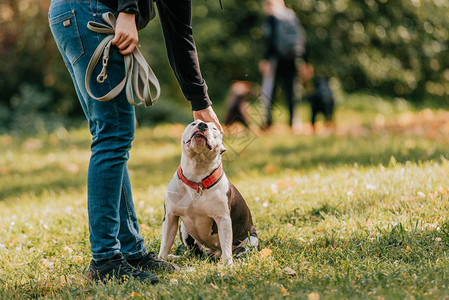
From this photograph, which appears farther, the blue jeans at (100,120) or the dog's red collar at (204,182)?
the dog's red collar at (204,182)

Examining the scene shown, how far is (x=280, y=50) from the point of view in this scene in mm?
9484

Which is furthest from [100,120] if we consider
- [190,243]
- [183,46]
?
[190,243]

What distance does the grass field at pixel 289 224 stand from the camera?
2.83 meters

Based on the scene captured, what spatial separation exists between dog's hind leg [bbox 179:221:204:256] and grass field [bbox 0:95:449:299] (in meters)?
0.07

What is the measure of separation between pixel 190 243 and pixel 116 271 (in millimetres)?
790

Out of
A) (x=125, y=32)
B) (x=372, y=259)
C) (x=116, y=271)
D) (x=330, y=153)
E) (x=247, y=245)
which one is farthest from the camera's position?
(x=330, y=153)

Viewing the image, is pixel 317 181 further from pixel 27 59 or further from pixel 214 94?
pixel 214 94

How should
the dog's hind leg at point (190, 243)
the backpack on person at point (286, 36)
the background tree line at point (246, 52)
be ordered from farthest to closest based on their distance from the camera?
1. the background tree line at point (246, 52)
2. the backpack on person at point (286, 36)
3. the dog's hind leg at point (190, 243)

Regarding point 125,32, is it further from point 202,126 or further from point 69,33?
point 202,126

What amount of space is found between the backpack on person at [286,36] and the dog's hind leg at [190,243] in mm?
6303

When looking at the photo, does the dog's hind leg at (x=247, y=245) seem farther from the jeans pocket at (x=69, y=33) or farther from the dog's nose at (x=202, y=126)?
the jeans pocket at (x=69, y=33)

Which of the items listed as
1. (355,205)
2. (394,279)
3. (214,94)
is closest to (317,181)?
(355,205)

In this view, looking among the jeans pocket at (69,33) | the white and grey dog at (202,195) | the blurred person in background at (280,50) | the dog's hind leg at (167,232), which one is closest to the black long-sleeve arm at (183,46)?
the white and grey dog at (202,195)

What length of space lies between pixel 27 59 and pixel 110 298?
941cm
